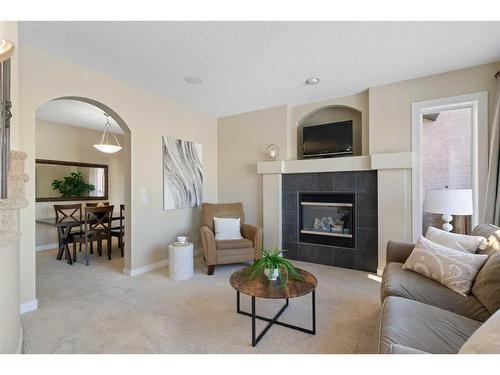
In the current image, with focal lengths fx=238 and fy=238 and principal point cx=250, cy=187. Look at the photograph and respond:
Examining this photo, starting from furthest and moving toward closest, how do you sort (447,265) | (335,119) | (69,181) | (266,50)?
(69,181) < (335,119) < (266,50) < (447,265)

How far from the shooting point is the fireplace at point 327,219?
11.6ft

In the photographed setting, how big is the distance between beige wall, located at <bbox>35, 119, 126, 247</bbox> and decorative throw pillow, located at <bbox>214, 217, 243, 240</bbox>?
361cm

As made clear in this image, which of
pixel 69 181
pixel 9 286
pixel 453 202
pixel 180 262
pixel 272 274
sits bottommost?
pixel 180 262

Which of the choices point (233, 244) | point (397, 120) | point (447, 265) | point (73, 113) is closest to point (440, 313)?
point (447, 265)

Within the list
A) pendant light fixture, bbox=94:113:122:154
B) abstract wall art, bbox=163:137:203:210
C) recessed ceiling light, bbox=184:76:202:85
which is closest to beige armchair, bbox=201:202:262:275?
abstract wall art, bbox=163:137:203:210

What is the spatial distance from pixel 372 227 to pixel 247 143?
2446 mm

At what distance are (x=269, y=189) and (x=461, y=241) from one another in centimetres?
254

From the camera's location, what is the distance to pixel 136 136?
3.22m

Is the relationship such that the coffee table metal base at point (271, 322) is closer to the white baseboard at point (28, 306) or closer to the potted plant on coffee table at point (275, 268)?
the potted plant on coffee table at point (275, 268)

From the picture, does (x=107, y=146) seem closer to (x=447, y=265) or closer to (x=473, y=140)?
(x=447, y=265)

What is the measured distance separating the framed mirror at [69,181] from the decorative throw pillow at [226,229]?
3.51 m

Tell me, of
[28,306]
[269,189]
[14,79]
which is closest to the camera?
[14,79]

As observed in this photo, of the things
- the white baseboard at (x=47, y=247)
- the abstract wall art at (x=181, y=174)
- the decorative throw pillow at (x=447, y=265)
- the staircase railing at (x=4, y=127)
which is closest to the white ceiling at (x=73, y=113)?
the abstract wall art at (x=181, y=174)
